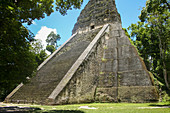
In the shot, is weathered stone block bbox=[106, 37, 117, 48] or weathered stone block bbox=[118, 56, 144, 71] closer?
weathered stone block bbox=[118, 56, 144, 71]

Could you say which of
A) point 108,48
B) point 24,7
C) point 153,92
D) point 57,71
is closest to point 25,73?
point 24,7

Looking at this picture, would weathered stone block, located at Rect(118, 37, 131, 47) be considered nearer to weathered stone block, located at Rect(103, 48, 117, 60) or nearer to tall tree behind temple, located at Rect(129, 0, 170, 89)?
weathered stone block, located at Rect(103, 48, 117, 60)

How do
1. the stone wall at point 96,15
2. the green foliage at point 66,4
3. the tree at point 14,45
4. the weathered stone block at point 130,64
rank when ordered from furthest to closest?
the stone wall at point 96,15, the weathered stone block at point 130,64, the green foliage at point 66,4, the tree at point 14,45

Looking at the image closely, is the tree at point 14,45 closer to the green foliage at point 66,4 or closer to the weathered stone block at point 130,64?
the green foliage at point 66,4

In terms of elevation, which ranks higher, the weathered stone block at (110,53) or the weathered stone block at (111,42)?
the weathered stone block at (111,42)

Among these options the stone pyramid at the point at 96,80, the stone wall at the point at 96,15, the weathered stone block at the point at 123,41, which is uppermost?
the stone wall at the point at 96,15

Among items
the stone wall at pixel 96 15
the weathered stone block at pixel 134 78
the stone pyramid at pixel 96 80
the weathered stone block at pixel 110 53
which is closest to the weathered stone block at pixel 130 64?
the stone pyramid at pixel 96 80

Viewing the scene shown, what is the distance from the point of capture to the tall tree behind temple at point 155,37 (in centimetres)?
799

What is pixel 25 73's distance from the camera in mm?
4695

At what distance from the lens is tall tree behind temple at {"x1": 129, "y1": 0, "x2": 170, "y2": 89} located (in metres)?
7.99

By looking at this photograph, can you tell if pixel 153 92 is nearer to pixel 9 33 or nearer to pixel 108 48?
pixel 108 48

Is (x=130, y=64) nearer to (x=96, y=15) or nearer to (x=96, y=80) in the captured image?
(x=96, y=80)

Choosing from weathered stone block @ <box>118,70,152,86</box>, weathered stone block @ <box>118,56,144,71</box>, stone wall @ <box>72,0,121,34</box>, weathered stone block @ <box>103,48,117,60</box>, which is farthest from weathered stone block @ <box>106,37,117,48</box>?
stone wall @ <box>72,0,121,34</box>

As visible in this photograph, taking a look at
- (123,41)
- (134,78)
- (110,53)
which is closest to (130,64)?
(134,78)
